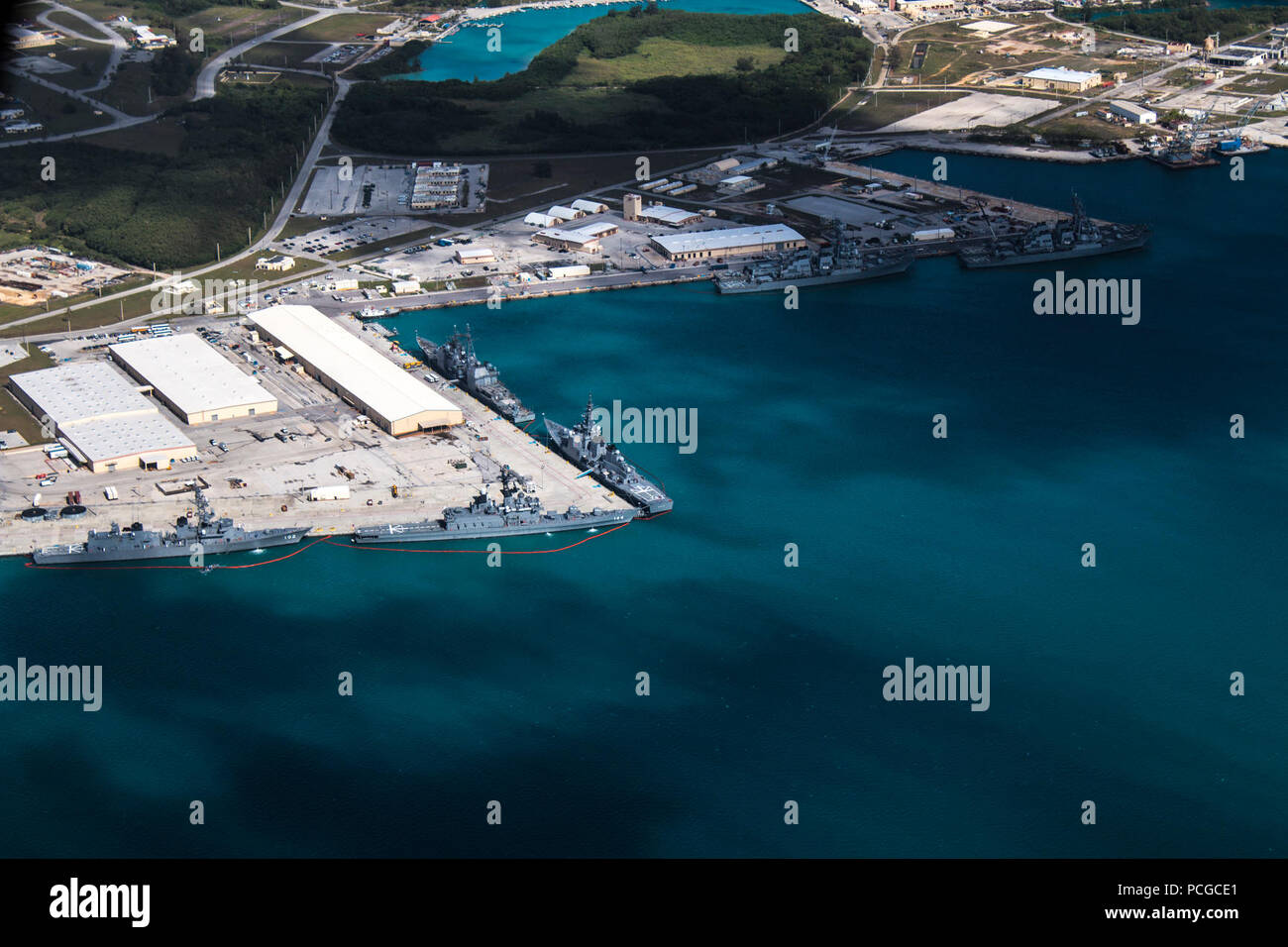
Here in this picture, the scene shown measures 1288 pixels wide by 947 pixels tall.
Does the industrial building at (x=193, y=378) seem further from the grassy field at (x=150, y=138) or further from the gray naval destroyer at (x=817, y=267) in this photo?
the grassy field at (x=150, y=138)

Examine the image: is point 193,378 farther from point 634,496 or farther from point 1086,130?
point 1086,130

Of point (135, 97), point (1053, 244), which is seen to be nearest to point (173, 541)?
point (1053, 244)

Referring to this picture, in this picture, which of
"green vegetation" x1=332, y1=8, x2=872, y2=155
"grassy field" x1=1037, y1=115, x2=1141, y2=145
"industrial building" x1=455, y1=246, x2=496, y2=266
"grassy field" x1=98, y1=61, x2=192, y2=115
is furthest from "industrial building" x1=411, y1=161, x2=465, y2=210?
"grassy field" x1=1037, y1=115, x2=1141, y2=145

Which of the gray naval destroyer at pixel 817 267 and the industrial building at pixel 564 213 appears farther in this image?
the industrial building at pixel 564 213

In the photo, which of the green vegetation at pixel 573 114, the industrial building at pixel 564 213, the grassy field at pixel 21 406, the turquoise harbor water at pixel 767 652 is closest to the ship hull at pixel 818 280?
the turquoise harbor water at pixel 767 652

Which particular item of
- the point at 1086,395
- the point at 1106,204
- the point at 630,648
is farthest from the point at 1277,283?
the point at 630,648

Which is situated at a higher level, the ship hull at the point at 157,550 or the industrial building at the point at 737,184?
the industrial building at the point at 737,184

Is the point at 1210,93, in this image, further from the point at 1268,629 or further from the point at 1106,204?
the point at 1268,629

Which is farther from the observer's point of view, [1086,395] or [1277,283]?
[1277,283]
